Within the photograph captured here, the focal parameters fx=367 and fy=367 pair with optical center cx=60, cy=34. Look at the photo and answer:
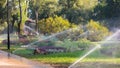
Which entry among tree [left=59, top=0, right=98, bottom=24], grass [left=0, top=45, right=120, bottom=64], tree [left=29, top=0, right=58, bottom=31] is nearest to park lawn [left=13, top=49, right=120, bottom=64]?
grass [left=0, top=45, right=120, bottom=64]

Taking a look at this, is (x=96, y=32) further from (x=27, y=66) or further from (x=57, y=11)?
(x=57, y=11)

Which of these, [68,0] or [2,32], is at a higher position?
[68,0]

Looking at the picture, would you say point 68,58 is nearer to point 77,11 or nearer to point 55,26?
point 55,26

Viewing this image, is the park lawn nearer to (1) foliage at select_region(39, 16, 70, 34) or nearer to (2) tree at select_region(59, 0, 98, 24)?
(1) foliage at select_region(39, 16, 70, 34)

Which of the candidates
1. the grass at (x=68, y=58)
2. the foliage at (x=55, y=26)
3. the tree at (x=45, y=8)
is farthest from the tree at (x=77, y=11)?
the grass at (x=68, y=58)

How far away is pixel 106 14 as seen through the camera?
5447 centimetres

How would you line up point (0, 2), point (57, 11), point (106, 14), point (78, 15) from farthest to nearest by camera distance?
point (57, 11), point (78, 15), point (106, 14), point (0, 2)

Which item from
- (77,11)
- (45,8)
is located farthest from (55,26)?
(45,8)

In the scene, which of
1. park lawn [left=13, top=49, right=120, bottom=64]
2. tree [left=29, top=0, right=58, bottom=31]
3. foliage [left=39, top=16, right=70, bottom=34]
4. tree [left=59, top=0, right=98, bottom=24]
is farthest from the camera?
tree [left=29, top=0, right=58, bottom=31]

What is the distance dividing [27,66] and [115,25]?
4218 centimetres

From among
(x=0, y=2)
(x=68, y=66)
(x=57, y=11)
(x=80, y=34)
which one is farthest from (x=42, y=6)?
(x=68, y=66)

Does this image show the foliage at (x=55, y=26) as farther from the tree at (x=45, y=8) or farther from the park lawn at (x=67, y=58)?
the tree at (x=45, y=8)

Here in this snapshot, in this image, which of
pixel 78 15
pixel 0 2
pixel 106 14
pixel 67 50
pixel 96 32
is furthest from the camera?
pixel 78 15

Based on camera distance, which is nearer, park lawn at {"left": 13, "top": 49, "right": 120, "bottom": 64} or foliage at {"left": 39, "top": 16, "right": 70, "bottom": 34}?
park lawn at {"left": 13, "top": 49, "right": 120, "bottom": 64}
